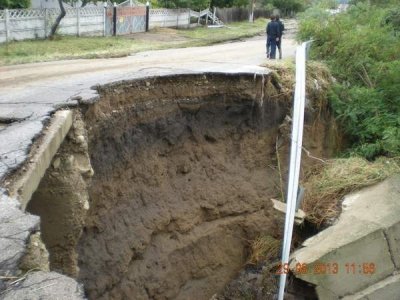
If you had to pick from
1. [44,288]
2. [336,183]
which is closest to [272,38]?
[336,183]

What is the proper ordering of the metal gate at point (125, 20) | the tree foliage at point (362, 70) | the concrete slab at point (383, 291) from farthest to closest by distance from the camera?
the metal gate at point (125, 20), the tree foliage at point (362, 70), the concrete slab at point (383, 291)

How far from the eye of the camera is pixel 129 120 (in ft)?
21.7

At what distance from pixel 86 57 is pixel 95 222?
A: 22.8ft

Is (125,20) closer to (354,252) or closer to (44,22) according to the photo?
(44,22)

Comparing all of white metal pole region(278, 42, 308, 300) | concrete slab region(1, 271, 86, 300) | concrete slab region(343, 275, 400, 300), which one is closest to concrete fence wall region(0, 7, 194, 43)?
white metal pole region(278, 42, 308, 300)

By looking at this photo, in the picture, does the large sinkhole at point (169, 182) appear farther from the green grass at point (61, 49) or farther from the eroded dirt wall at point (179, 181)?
the green grass at point (61, 49)

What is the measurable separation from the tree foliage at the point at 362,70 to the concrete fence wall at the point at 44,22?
10.2 meters

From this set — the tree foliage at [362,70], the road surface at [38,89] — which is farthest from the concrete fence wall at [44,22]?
the tree foliage at [362,70]

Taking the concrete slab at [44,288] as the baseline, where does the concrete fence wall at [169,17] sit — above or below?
above

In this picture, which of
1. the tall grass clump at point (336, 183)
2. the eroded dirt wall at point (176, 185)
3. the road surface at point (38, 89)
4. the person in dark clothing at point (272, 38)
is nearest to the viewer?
the road surface at point (38, 89)

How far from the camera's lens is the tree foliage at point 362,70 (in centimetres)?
925

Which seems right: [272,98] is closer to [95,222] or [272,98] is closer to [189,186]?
[189,186]

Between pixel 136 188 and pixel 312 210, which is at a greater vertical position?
pixel 136 188

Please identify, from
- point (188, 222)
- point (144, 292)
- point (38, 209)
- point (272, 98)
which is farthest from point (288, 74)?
point (38, 209)
